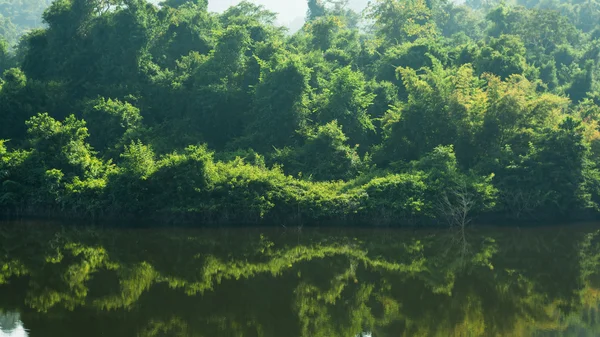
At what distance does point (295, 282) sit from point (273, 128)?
13.7 meters

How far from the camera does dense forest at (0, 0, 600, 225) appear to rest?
23141 mm

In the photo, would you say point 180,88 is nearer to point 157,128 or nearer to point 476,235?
point 157,128

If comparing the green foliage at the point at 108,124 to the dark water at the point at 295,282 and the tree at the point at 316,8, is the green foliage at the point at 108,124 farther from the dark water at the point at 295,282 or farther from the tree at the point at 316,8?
the tree at the point at 316,8

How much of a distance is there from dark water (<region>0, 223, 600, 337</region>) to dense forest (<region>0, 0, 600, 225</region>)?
5.01 feet

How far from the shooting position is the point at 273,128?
28.6 metres

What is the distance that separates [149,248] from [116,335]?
7944 mm

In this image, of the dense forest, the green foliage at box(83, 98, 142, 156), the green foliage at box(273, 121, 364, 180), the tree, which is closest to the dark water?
the dense forest

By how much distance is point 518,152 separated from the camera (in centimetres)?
2548

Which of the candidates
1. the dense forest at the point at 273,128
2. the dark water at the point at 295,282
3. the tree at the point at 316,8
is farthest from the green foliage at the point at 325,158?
the tree at the point at 316,8

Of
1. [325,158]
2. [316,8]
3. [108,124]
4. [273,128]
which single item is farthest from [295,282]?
[316,8]

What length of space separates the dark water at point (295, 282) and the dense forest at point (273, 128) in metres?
1.53

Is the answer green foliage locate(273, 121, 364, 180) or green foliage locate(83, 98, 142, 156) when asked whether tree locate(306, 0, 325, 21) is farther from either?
green foliage locate(83, 98, 142, 156)

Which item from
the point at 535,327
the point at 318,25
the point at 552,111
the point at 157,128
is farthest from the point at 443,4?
the point at 535,327

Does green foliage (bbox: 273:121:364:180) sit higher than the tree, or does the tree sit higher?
the tree
